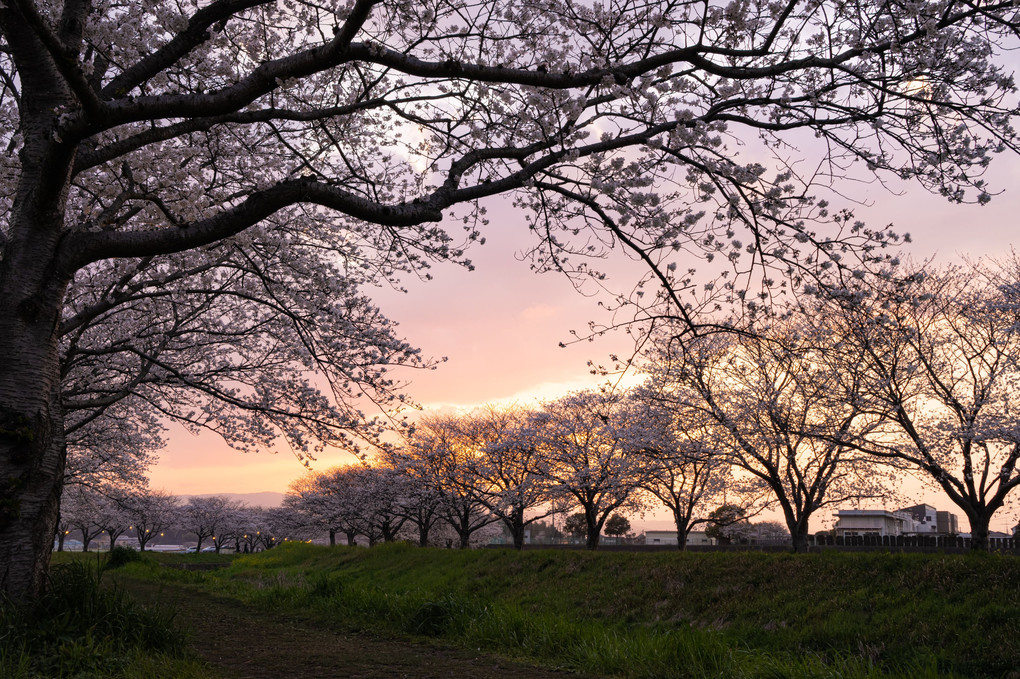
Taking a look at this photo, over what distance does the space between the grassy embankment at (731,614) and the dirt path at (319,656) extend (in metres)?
0.64

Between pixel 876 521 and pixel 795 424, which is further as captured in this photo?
pixel 876 521

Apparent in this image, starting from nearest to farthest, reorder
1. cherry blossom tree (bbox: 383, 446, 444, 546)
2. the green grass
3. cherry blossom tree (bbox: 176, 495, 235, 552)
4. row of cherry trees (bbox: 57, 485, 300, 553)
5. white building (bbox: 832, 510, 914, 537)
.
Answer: the green grass → cherry blossom tree (bbox: 383, 446, 444, 546) → white building (bbox: 832, 510, 914, 537) → row of cherry trees (bbox: 57, 485, 300, 553) → cherry blossom tree (bbox: 176, 495, 235, 552)

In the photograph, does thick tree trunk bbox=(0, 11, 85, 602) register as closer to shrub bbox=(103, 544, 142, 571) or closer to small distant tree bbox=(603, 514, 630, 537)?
shrub bbox=(103, 544, 142, 571)

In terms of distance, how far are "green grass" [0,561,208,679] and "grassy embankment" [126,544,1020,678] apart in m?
4.07

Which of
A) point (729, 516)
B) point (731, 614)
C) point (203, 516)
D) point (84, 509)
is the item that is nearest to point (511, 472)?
point (729, 516)

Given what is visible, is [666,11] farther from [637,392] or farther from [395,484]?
[395,484]

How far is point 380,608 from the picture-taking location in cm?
1071

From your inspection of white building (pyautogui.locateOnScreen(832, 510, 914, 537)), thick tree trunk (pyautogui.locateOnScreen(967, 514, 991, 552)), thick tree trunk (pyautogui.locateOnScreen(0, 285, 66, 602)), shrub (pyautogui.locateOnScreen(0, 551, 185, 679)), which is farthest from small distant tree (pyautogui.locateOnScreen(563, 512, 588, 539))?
thick tree trunk (pyautogui.locateOnScreen(0, 285, 66, 602))

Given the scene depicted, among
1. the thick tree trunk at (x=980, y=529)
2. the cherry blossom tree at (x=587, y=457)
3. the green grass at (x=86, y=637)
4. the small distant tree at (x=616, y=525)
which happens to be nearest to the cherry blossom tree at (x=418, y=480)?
the cherry blossom tree at (x=587, y=457)

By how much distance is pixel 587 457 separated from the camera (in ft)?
95.3

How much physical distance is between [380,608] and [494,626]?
2.81 m

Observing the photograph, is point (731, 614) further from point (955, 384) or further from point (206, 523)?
point (206, 523)

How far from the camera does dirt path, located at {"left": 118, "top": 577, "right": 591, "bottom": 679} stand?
253 inches

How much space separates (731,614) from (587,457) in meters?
17.4
